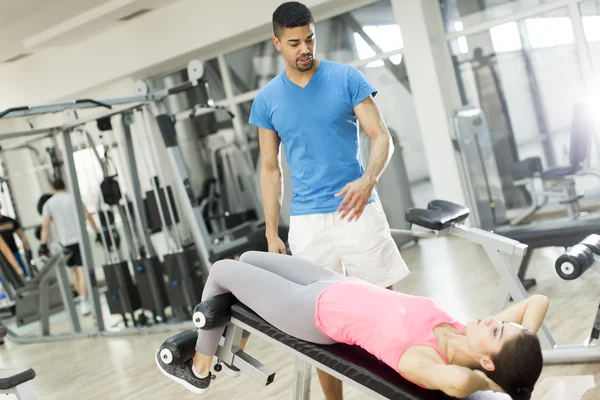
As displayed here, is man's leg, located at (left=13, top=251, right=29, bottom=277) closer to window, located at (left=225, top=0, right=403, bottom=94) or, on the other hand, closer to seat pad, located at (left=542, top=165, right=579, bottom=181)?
window, located at (left=225, top=0, right=403, bottom=94)

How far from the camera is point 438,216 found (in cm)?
285

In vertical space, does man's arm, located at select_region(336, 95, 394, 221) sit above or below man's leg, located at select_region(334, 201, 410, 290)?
above

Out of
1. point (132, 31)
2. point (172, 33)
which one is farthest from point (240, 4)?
point (132, 31)

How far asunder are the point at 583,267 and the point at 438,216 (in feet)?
1.91

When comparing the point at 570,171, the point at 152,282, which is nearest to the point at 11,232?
the point at 152,282

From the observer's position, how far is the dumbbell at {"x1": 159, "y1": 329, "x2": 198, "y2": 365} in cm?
207

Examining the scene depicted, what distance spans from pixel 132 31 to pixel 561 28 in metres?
4.59

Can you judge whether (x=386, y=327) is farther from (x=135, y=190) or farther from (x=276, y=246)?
(x=135, y=190)

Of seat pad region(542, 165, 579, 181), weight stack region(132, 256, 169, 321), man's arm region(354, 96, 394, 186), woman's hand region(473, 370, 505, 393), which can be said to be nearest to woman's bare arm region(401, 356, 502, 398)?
woman's hand region(473, 370, 505, 393)

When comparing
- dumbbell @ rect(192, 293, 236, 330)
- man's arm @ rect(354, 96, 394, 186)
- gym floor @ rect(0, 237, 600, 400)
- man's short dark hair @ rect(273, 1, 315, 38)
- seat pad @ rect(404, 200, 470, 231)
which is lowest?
gym floor @ rect(0, 237, 600, 400)

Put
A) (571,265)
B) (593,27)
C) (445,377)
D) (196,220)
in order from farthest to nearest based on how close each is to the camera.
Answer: (593,27) → (196,220) → (571,265) → (445,377)

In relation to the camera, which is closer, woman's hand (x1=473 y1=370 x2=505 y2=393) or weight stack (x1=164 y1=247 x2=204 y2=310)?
woman's hand (x1=473 y1=370 x2=505 y2=393)

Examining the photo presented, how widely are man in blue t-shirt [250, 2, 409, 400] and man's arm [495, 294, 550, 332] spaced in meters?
0.44

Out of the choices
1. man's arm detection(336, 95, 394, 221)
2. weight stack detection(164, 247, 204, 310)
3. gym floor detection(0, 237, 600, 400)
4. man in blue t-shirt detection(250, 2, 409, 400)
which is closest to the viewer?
man's arm detection(336, 95, 394, 221)
